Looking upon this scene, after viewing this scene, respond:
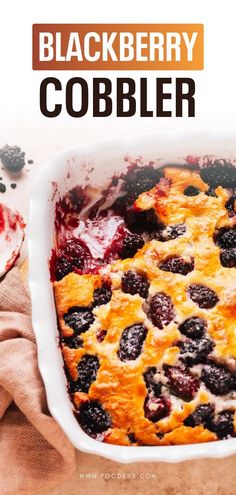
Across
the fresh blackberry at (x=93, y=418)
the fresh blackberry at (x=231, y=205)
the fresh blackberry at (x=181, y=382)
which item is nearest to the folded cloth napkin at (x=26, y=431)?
the fresh blackberry at (x=93, y=418)

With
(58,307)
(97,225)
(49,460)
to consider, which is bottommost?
(49,460)

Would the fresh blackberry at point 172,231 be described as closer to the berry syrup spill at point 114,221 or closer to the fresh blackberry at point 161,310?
the berry syrup spill at point 114,221

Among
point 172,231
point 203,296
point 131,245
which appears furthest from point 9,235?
point 203,296

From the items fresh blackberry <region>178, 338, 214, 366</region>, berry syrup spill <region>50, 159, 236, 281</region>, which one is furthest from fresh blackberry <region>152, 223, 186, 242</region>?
fresh blackberry <region>178, 338, 214, 366</region>

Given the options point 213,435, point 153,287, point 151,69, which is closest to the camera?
point 213,435

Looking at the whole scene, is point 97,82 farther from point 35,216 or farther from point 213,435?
point 213,435

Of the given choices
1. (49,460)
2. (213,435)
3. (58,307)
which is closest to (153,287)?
(58,307)

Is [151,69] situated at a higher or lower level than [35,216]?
higher
